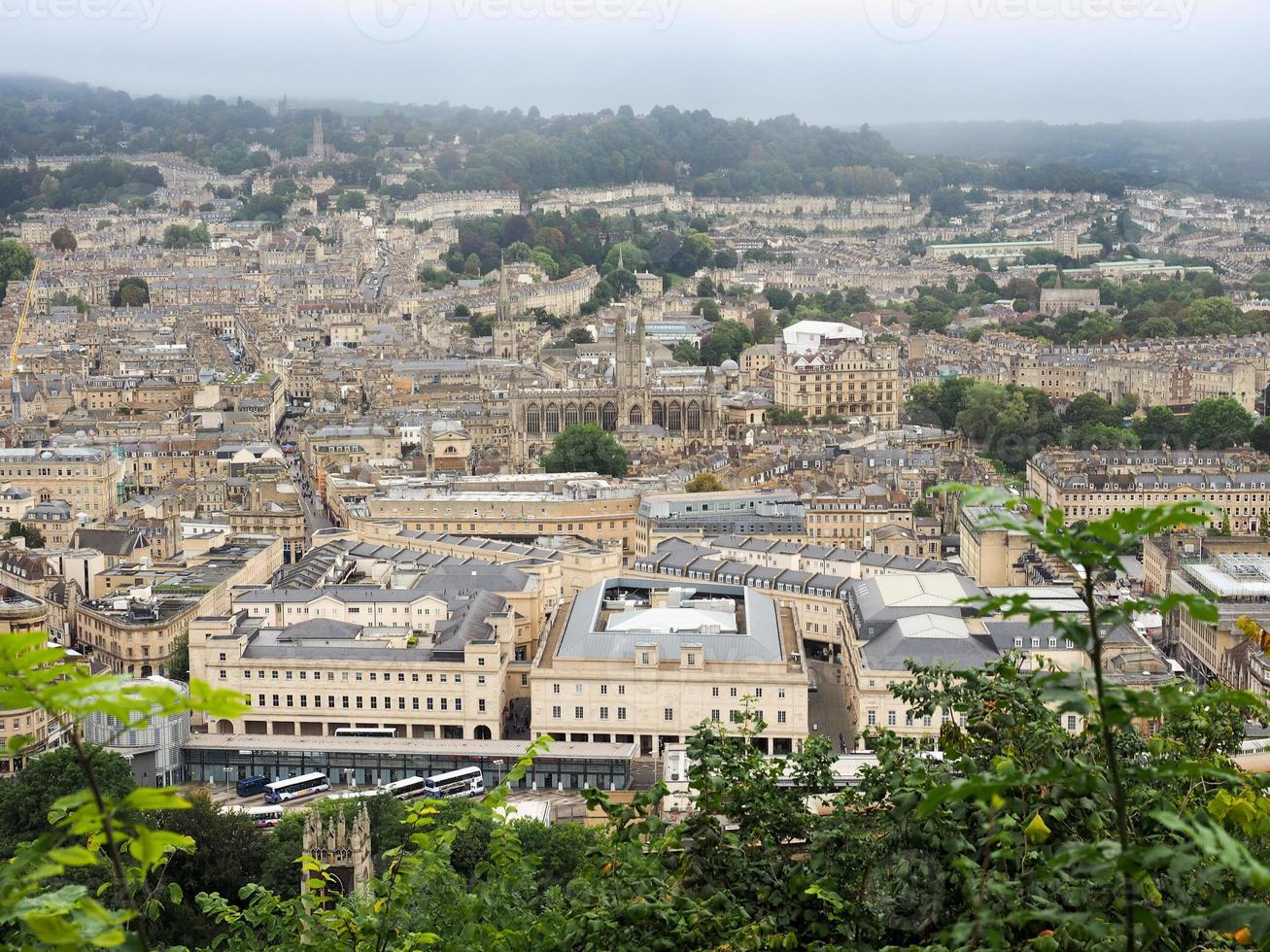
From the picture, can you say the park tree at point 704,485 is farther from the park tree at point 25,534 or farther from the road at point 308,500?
the park tree at point 25,534

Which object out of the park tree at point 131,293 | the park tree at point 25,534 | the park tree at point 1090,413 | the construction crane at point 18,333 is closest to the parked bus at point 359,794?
the park tree at point 25,534

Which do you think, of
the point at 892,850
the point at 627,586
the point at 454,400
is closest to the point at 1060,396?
the point at 454,400

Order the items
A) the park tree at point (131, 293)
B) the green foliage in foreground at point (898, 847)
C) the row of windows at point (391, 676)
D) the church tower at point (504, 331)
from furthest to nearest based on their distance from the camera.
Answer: the park tree at point (131, 293)
the church tower at point (504, 331)
the row of windows at point (391, 676)
the green foliage in foreground at point (898, 847)

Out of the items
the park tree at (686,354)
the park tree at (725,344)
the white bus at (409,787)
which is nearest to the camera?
the white bus at (409,787)

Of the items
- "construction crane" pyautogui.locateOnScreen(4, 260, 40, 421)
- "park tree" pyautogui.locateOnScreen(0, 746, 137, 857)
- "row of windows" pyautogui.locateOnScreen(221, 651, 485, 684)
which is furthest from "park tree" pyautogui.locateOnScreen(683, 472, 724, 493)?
"park tree" pyautogui.locateOnScreen(0, 746, 137, 857)

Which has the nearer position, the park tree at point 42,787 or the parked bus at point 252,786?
the park tree at point 42,787

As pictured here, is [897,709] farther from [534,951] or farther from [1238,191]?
[1238,191]
